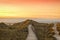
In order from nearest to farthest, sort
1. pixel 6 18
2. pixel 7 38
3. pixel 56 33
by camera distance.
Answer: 1. pixel 7 38
2. pixel 56 33
3. pixel 6 18

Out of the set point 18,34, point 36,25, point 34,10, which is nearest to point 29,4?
point 34,10

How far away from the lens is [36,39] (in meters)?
1.85

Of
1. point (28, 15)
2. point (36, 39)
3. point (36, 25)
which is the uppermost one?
point (28, 15)

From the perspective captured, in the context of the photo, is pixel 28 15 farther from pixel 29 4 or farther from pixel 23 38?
pixel 23 38

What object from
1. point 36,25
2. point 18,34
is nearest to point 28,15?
point 36,25

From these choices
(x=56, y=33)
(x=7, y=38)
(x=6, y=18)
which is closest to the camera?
(x=7, y=38)

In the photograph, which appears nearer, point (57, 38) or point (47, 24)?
point (57, 38)

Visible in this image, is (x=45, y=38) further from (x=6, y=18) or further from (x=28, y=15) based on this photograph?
(x=6, y=18)

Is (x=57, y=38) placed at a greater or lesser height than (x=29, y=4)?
lesser

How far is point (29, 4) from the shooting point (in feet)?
7.05

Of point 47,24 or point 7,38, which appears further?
point 47,24

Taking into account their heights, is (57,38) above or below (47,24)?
below

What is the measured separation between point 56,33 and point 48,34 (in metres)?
0.12

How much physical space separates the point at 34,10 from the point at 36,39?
0.49m
